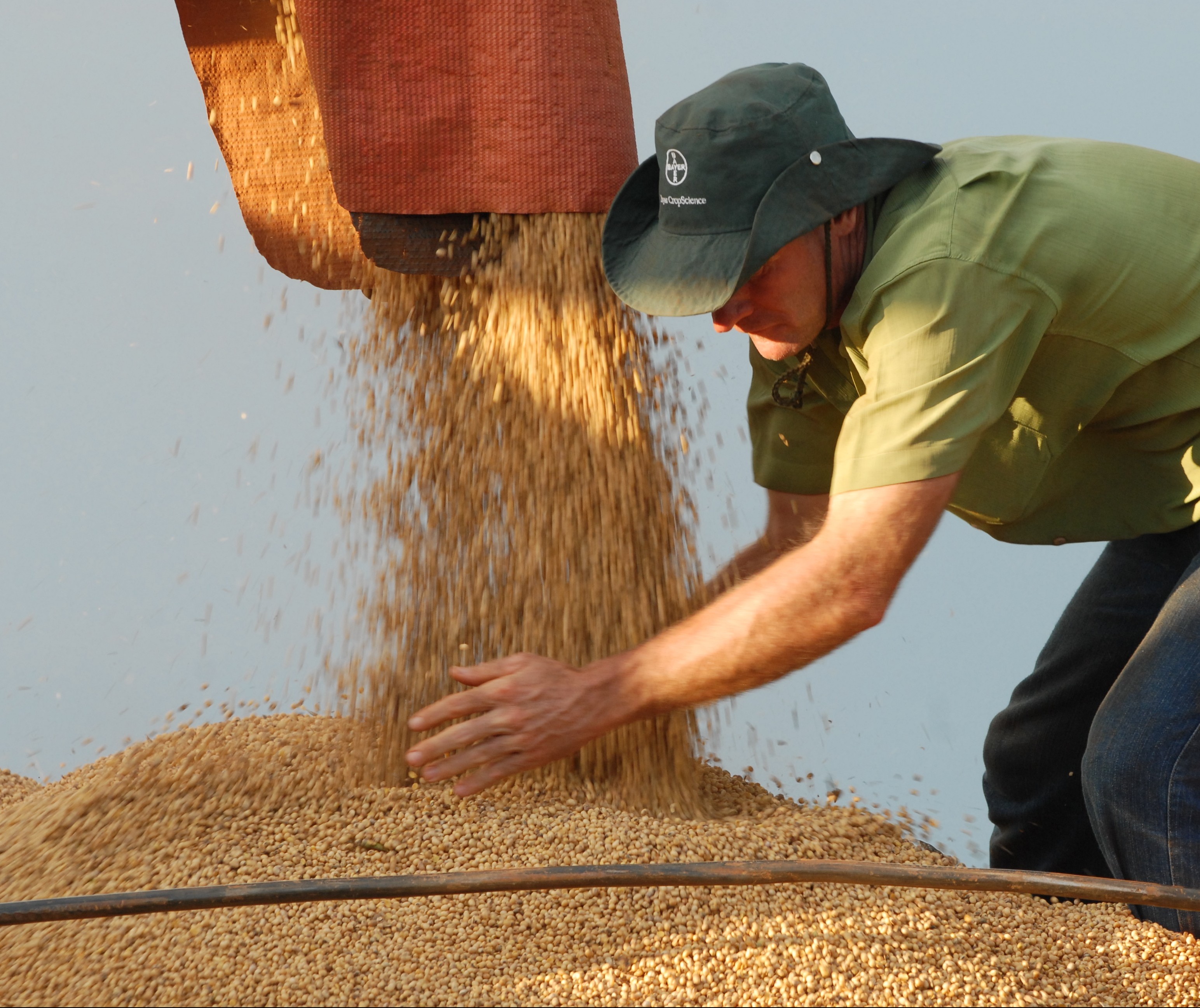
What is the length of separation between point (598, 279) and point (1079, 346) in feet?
2.57

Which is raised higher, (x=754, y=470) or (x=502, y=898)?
(x=754, y=470)

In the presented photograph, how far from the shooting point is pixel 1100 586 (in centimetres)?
212

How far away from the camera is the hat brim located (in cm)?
149

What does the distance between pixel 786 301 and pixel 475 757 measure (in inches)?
28.7

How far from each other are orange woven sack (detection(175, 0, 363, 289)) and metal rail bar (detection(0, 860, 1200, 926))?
1339mm

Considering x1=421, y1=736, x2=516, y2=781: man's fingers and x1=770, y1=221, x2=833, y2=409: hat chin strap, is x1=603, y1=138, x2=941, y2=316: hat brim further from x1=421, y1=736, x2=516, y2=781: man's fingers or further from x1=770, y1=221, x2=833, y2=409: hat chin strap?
x1=421, y1=736, x2=516, y2=781: man's fingers

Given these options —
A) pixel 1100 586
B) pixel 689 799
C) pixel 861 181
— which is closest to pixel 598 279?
pixel 861 181

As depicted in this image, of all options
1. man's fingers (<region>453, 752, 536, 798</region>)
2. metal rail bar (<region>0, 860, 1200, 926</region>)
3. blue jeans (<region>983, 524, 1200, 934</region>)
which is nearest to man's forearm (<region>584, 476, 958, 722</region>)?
man's fingers (<region>453, 752, 536, 798</region>)

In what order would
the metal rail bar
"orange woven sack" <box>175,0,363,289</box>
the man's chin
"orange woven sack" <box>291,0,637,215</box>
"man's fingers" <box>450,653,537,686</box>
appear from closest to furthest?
1. the metal rail bar
2. "man's fingers" <box>450,653,537,686</box>
3. the man's chin
4. "orange woven sack" <box>291,0,637,215</box>
5. "orange woven sack" <box>175,0,363,289</box>

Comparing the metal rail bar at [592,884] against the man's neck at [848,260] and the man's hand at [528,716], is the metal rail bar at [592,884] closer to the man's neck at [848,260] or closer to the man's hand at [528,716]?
the man's hand at [528,716]

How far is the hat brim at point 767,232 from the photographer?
149 cm

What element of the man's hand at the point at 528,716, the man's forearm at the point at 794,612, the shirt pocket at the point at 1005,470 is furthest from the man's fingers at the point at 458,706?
A: the shirt pocket at the point at 1005,470

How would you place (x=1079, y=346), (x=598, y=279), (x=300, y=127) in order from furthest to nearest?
(x=300, y=127) → (x=598, y=279) → (x=1079, y=346)

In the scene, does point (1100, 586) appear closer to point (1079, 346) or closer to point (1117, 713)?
point (1117, 713)
